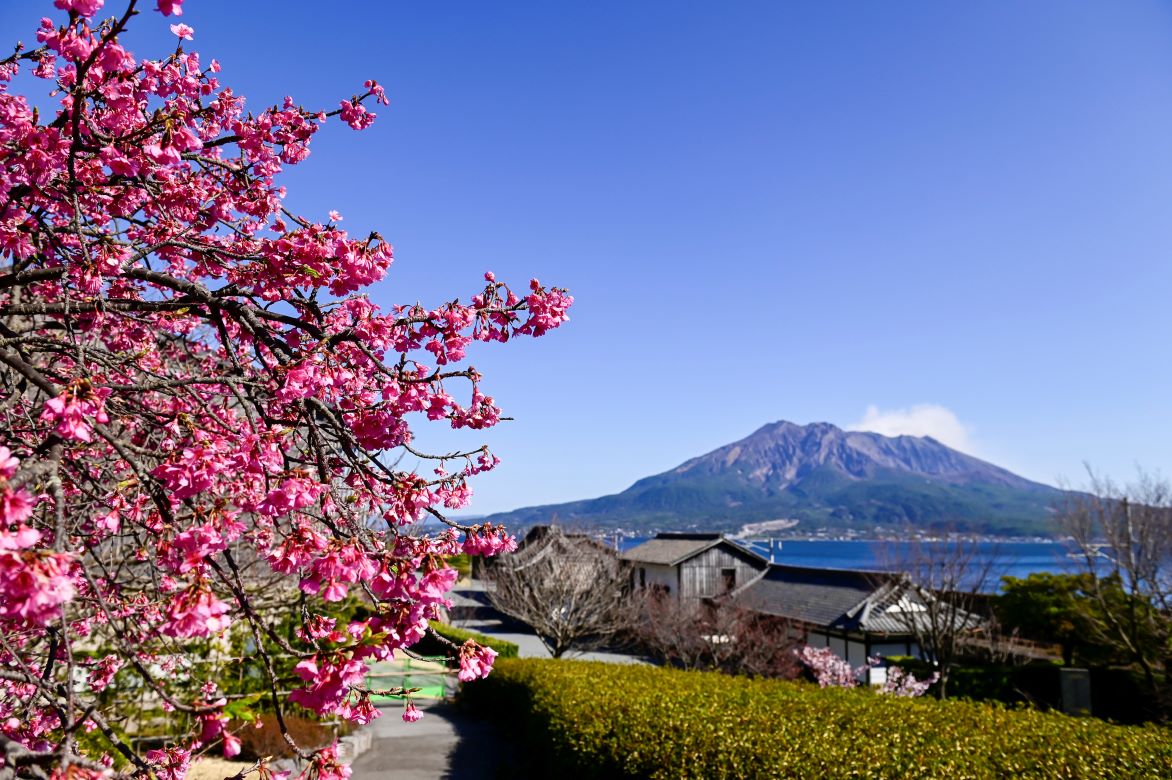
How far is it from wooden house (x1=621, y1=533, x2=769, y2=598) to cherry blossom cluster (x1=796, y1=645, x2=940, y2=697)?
10.0 metres

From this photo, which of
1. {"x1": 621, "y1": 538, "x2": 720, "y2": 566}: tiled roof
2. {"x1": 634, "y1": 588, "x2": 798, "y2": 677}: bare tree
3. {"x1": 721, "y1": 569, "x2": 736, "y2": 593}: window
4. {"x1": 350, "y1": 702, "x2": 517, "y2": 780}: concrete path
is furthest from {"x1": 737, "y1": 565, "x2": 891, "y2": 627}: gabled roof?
{"x1": 350, "y1": 702, "x2": 517, "y2": 780}: concrete path

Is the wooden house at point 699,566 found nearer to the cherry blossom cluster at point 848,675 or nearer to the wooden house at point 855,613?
the wooden house at point 855,613

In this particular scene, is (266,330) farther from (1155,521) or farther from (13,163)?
(1155,521)

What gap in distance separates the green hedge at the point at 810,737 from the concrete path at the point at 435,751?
2151 mm

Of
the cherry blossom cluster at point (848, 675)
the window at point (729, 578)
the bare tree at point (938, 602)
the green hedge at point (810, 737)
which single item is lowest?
the cherry blossom cluster at point (848, 675)

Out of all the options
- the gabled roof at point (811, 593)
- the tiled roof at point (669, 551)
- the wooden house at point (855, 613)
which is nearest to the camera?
the wooden house at point (855, 613)

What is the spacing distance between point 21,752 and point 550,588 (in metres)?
20.0

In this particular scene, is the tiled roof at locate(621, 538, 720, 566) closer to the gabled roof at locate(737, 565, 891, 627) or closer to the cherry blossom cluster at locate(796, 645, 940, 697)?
the gabled roof at locate(737, 565, 891, 627)

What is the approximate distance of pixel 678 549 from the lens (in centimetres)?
3366

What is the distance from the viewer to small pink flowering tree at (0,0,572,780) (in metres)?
2.22

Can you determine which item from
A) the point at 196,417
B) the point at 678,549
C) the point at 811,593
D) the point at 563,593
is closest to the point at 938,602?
the point at 811,593

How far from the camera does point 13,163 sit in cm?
332

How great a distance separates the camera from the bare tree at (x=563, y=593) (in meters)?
20.4

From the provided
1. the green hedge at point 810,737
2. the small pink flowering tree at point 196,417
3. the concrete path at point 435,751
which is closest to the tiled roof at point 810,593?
the concrete path at point 435,751
